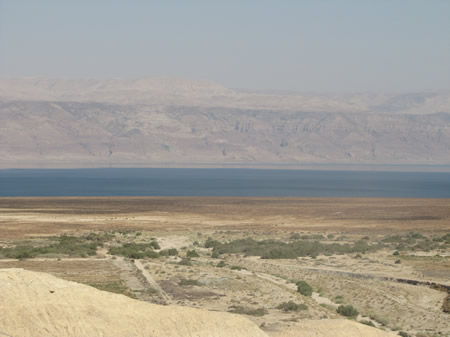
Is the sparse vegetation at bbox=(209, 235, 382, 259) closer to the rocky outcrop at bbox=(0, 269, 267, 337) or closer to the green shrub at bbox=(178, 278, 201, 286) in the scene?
the green shrub at bbox=(178, 278, 201, 286)

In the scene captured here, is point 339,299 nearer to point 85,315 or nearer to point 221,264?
point 221,264

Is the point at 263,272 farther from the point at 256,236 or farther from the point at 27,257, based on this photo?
the point at 256,236

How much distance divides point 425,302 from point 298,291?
5.15 m

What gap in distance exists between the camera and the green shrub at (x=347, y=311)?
26.1 meters

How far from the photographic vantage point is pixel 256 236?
58531 millimetres

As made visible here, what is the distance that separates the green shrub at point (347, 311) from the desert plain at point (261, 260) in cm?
7

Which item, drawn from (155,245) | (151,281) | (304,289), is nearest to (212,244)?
(155,245)

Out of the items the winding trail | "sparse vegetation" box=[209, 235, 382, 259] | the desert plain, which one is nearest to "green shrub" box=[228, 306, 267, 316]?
the desert plain

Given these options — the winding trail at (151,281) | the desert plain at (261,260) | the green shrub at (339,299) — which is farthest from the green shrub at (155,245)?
the green shrub at (339,299)

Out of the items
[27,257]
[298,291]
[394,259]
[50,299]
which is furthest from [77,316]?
[394,259]

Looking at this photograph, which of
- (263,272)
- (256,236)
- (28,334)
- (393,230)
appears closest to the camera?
(28,334)

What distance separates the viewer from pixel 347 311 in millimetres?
26188

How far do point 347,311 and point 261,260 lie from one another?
1752 cm

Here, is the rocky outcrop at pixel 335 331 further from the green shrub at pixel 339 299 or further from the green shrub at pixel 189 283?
the green shrub at pixel 189 283
